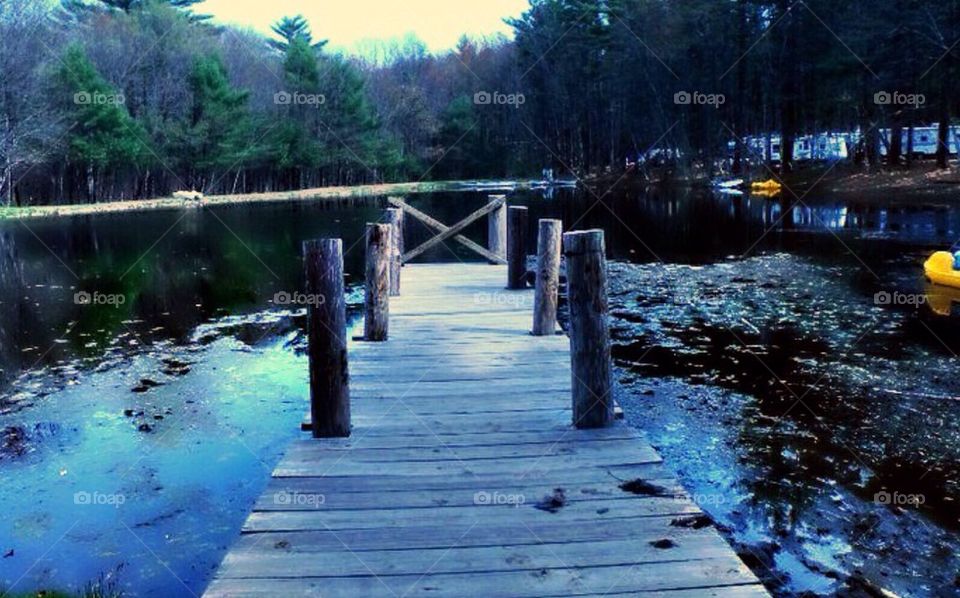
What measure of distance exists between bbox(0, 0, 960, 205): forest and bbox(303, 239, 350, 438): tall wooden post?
1543 inches

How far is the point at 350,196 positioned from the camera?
63.1 metres

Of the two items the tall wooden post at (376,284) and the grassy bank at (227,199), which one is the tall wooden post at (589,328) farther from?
the grassy bank at (227,199)

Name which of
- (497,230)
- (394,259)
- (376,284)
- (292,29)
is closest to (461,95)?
(292,29)

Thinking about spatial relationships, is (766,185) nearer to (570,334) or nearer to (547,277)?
(547,277)

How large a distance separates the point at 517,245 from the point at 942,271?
9.09m

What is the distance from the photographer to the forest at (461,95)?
46.4 metres

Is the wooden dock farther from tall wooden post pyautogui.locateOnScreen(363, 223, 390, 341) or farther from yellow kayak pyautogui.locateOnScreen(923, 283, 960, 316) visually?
yellow kayak pyautogui.locateOnScreen(923, 283, 960, 316)

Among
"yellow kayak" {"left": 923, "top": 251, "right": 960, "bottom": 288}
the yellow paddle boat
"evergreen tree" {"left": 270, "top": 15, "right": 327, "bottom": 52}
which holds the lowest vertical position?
"yellow kayak" {"left": 923, "top": 251, "right": 960, "bottom": 288}

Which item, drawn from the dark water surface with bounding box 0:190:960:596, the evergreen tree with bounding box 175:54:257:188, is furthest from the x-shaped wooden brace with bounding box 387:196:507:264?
the evergreen tree with bounding box 175:54:257:188

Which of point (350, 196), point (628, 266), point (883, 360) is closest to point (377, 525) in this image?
point (883, 360)

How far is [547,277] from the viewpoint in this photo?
374 inches

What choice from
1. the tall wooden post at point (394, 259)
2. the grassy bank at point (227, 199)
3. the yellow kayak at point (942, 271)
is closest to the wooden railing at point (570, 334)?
the tall wooden post at point (394, 259)

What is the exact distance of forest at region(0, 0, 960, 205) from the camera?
46438 millimetres

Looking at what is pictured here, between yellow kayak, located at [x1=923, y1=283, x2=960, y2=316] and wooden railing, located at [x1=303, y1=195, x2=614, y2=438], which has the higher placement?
wooden railing, located at [x1=303, y1=195, x2=614, y2=438]
